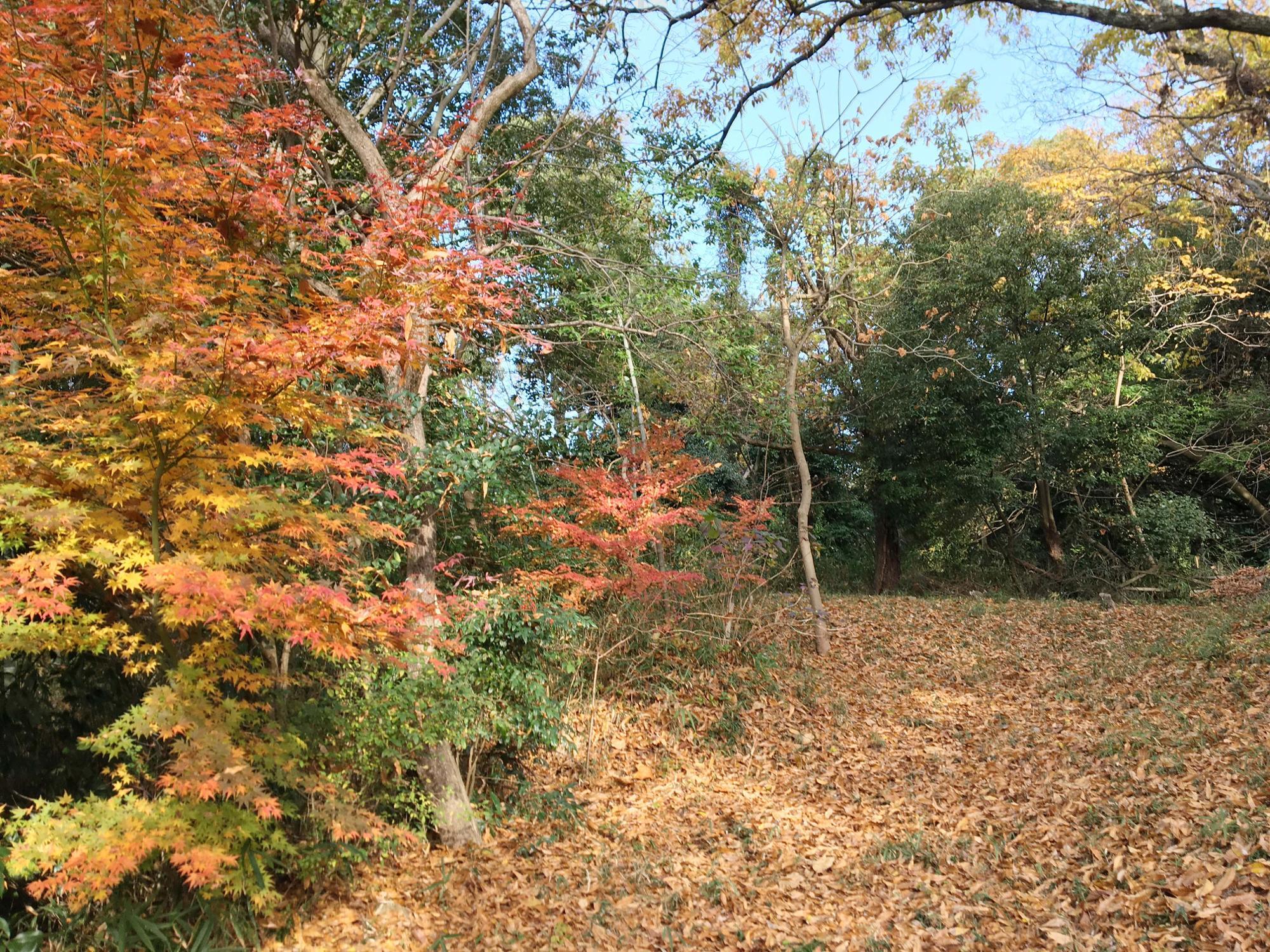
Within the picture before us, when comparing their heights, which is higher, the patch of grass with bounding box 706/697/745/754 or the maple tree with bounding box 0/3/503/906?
the maple tree with bounding box 0/3/503/906

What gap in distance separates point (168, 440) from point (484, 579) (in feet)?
9.07

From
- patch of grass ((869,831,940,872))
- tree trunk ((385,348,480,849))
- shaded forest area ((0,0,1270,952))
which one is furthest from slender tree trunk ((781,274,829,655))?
tree trunk ((385,348,480,849))

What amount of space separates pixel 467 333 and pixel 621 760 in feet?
11.2

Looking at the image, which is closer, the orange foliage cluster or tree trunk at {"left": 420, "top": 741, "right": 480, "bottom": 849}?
tree trunk at {"left": 420, "top": 741, "right": 480, "bottom": 849}

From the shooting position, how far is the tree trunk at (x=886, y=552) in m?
14.3

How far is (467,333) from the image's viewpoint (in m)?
5.61

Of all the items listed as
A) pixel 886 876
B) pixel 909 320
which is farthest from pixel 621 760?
pixel 909 320

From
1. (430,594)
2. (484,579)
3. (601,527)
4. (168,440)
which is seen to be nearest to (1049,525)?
(601,527)

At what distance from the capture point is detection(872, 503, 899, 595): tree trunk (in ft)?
47.1

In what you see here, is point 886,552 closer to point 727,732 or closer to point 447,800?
point 727,732

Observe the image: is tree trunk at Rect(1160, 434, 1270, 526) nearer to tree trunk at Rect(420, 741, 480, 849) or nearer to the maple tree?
tree trunk at Rect(420, 741, 480, 849)

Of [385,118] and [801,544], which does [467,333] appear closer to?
[385,118]

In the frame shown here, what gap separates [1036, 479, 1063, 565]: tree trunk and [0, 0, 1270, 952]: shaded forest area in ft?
7.53

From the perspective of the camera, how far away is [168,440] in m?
3.49
